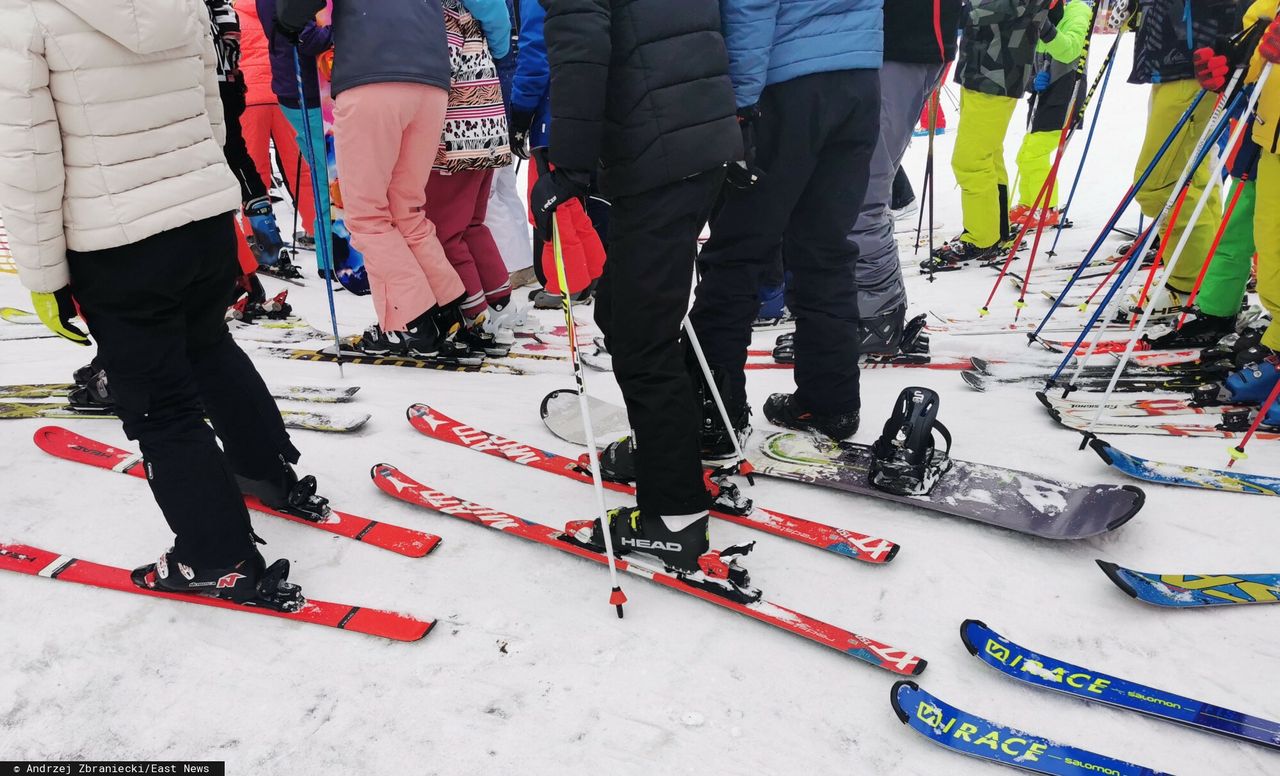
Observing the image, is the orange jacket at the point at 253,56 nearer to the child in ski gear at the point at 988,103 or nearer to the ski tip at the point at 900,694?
the child in ski gear at the point at 988,103

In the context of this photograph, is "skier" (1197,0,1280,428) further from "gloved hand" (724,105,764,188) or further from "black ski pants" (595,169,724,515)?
"black ski pants" (595,169,724,515)

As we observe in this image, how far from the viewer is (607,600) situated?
2471 mm

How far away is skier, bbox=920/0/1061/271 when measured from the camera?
20.3 feet

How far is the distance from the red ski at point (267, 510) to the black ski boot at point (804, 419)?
1.71 meters

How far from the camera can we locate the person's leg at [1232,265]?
4.13 metres

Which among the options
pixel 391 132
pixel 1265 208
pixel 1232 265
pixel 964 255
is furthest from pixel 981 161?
pixel 391 132

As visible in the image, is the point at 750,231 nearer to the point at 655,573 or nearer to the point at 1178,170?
the point at 655,573

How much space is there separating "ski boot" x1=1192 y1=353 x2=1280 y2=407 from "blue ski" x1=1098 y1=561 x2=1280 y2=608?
155 cm

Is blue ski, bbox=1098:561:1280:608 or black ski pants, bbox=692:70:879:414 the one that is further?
black ski pants, bbox=692:70:879:414

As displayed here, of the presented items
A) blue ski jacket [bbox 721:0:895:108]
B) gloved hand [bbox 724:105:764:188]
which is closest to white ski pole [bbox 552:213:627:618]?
gloved hand [bbox 724:105:764:188]

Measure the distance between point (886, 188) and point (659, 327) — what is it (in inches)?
99.7

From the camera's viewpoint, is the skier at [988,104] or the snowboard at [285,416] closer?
the snowboard at [285,416]

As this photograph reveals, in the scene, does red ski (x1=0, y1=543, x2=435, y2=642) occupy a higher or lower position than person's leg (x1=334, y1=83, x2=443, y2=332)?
lower

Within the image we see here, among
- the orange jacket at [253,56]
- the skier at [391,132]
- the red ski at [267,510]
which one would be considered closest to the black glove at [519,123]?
the skier at [391,132]
